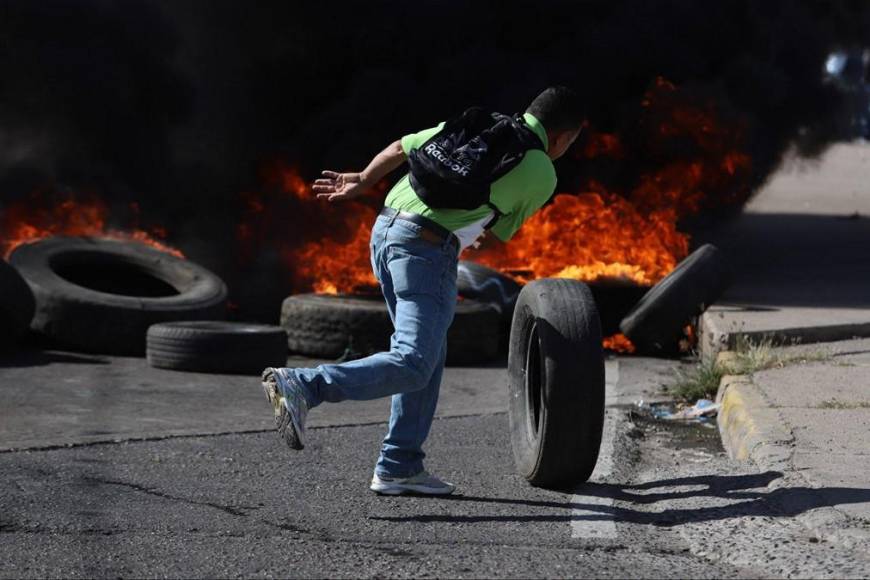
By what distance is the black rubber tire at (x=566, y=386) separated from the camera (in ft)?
19.4

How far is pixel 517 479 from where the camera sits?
647cm

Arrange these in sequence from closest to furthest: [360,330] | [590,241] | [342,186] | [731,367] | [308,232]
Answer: [342,186] < [731,367] < [360,330] < [590,241] < [308,232]

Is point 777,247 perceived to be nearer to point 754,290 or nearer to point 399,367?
point 754,290

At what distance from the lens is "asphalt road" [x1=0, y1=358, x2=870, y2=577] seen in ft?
15.9

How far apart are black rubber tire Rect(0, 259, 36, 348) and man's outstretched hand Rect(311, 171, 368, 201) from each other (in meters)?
5.14

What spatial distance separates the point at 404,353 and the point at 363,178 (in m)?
0.81

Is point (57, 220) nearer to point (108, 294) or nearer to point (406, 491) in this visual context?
point (108, 294)

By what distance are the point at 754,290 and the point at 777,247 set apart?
16.2ft

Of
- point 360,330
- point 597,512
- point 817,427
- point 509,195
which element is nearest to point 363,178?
point 509,195

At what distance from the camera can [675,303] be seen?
37.4 feet

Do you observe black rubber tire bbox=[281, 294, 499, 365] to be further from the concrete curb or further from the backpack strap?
the backpack strap

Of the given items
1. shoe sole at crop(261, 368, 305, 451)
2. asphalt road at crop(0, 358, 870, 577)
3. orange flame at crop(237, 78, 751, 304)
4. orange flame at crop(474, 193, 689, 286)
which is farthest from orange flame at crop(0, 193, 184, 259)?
shoe sole at crop(261, 368, 305, 451)

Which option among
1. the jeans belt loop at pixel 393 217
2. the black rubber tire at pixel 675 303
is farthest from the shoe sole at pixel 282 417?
the black rubber tire at pixel 675 303

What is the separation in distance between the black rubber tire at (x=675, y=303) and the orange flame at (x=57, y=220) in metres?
5.79
